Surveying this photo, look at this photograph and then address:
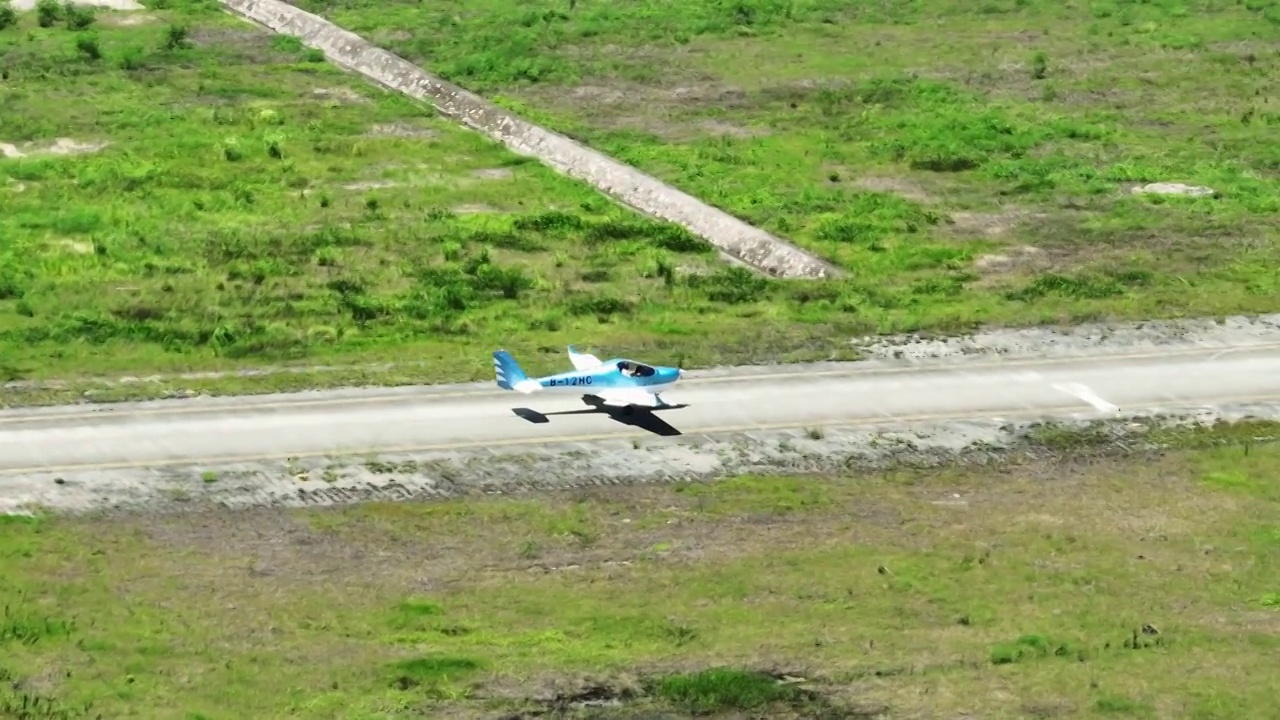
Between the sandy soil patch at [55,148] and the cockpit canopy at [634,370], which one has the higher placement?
the sandy soil patch at [55,148]

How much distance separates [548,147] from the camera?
9669cm

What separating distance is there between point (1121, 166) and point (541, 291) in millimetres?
35030

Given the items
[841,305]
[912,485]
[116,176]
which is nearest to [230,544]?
[912,485]

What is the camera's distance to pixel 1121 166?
94.1m

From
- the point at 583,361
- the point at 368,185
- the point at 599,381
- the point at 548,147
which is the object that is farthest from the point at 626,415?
the point at 548,147

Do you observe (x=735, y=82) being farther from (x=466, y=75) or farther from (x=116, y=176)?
(x=116, y=176)

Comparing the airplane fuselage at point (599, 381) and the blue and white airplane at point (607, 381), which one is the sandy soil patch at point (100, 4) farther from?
the airplane fuselage at point (599, 381)

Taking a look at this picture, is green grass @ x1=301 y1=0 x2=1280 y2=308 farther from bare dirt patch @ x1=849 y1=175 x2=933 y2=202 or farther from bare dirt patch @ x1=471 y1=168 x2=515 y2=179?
bare dirt patch @ x1=471 y1=168 x2=515 y2=179

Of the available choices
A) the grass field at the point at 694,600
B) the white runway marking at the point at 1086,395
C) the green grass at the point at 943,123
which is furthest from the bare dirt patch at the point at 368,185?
the white runway marking at the point at 1086,395

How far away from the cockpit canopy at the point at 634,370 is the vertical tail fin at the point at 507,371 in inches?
133

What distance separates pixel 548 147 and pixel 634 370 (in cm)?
3639

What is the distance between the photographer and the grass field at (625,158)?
72438 millimetres

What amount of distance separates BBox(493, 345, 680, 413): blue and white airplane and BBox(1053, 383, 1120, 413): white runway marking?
47.8 feet

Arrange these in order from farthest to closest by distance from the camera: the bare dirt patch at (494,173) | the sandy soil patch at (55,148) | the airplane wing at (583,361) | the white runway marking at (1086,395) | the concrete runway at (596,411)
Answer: the sandy soil patch at (55,148), the bare dirt patch at (494,173), the white runway marking at (1086,395), the airplane wing at (583,361), the concrete runway at (596,411)
